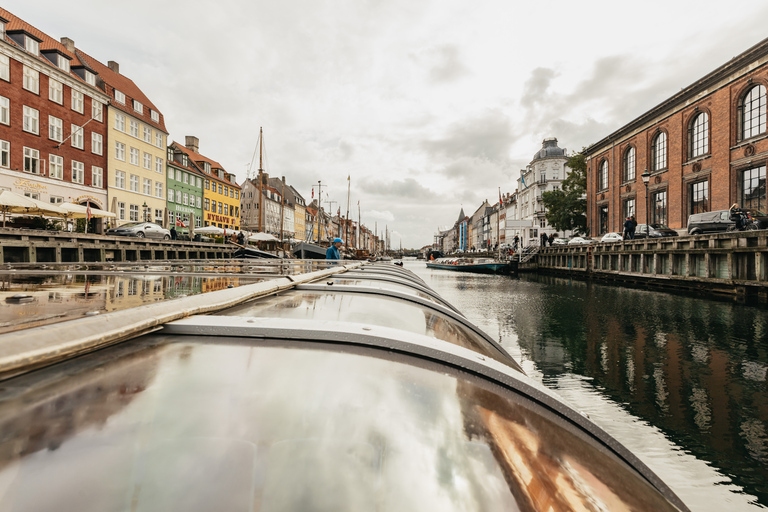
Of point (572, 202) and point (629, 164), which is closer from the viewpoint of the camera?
point (629, 164)

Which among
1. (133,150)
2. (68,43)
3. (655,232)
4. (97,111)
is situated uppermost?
(68,43)

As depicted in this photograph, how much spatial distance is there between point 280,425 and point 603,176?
145 ft

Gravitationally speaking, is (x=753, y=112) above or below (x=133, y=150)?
below

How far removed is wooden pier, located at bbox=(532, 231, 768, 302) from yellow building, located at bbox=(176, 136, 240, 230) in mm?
42154

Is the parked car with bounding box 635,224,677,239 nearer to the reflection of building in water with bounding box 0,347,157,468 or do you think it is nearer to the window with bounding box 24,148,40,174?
the reflection of building in water with bounding box 0,347,157,468

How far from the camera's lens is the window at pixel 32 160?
23.3 metres

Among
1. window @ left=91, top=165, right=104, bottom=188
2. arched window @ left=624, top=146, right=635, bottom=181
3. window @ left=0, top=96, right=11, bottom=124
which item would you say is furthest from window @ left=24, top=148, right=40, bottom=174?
arched window @ left=624, top=146, right=635, bottom=181

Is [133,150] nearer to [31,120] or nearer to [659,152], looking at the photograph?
[31,120]

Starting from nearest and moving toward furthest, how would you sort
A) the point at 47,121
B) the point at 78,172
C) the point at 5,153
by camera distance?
the point at 5,153 < the point at 47,121 < the point at 78,172

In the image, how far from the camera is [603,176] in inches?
1524

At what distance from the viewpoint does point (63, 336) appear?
0.94 metres

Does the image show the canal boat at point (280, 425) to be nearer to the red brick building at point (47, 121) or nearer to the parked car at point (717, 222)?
the parked car at point (717, 222)

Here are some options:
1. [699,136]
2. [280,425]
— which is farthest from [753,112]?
[280,425]

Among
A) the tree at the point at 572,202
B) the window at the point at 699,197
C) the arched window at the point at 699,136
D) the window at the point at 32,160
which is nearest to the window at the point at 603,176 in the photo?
the tree at the point at 572,202
